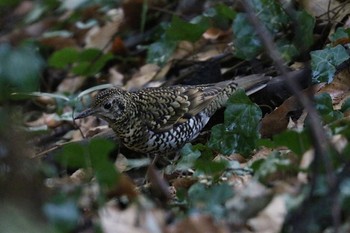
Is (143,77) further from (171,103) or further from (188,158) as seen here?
(188,158)

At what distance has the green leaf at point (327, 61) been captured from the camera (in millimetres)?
5688

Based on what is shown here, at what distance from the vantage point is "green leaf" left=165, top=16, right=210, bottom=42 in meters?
6.68

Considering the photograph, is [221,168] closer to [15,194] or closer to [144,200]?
[144,200]

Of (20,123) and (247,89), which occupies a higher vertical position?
(20,123)

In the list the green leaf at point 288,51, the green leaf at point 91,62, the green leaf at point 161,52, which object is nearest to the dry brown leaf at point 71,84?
the green leaf at point 91,62

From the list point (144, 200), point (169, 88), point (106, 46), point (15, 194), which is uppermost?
point (15, 194)

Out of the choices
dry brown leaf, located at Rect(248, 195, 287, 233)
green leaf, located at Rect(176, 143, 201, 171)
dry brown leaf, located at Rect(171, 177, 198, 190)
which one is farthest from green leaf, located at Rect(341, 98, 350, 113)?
dry brown leaf, located at Rect(248, 195, 287, 233)

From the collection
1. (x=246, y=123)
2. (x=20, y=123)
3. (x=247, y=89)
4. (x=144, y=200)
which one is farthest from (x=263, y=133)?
(x=20, y=123)

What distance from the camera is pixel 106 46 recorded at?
8258mm

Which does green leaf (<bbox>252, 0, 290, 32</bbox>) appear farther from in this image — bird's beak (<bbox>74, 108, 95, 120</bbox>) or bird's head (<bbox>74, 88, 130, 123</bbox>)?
bird's beak (<bbox>74, 108, 95, 120</bbox>)

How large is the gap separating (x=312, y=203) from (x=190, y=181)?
1.31 meters

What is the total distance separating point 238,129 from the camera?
533cm

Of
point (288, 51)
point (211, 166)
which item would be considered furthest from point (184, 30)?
point (211, 166)

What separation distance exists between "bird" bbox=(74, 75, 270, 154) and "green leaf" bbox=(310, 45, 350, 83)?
1.85ft
